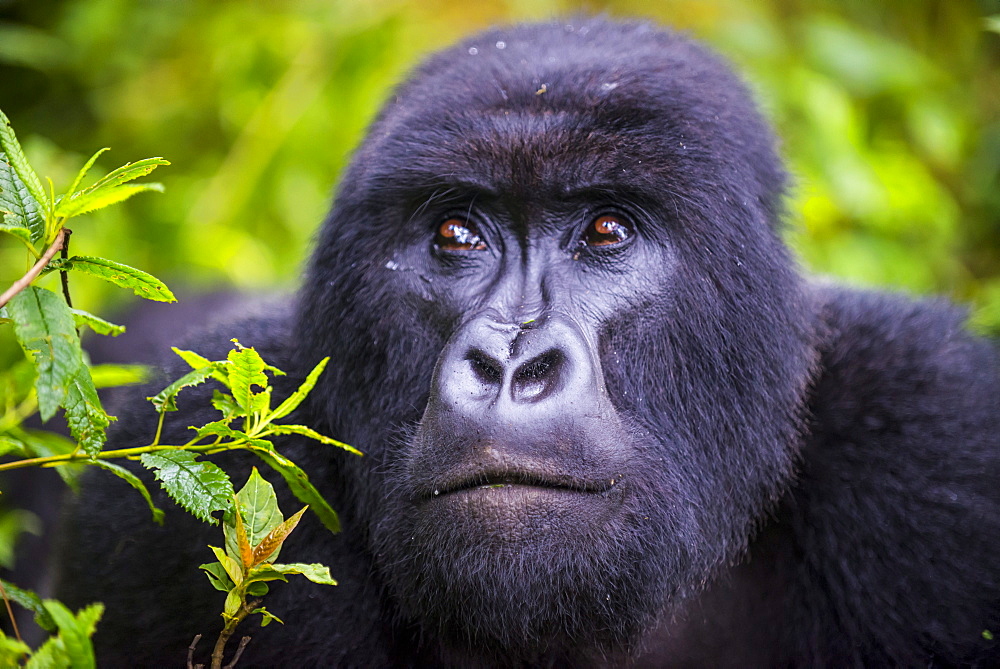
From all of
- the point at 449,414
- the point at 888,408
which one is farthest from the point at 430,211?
the point at 888,408

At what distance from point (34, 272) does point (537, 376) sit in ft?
3.31

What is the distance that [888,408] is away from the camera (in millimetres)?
2850

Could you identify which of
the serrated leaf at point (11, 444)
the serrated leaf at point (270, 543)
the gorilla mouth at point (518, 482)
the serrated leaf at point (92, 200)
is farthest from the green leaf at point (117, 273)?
the gorilla mouth at point (518, 482)

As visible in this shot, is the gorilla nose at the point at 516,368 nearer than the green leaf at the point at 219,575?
No

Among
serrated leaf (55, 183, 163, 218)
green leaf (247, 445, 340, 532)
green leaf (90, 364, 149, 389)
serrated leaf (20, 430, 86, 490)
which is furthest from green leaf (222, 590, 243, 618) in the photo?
green leaf (90, 364, 149, 389)

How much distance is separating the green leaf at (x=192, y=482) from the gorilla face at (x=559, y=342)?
18.2 inches

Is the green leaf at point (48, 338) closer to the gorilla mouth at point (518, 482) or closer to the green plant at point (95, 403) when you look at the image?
the green plant at point (95, 403)

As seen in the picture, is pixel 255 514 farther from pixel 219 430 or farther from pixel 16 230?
pixel 16 230

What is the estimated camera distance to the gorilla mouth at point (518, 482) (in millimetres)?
2074

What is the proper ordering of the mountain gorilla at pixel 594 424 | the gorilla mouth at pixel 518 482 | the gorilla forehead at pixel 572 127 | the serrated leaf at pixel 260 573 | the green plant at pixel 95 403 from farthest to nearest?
the gorilla forehead at pixel 572 127 < the mountain gorilla at pixel 594 424 < the gorilla mouth at pixel 518 482 < the serrated leaf at pixel 260 573 < the green plant at pixel 95 403

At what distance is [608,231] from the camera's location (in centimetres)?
250

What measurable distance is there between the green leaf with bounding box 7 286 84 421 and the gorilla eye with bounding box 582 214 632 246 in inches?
49.6

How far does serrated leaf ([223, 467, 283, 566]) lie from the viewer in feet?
6.49

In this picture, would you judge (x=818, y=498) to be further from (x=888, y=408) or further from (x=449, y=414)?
(x=449, y=414)
